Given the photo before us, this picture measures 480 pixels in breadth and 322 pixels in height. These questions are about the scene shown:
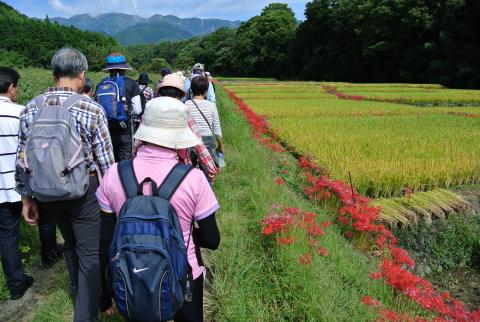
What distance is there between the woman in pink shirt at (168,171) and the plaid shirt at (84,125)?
24.9 inches

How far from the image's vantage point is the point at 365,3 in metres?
42.7

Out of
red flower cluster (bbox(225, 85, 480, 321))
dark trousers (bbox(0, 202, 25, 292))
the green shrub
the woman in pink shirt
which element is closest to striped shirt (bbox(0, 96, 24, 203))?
dark trousers (bbox(0, 202, 25, 292))

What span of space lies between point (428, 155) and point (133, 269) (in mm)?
5722

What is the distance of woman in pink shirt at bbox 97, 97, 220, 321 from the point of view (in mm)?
1604

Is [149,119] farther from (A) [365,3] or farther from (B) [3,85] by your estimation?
(A) [365,3]

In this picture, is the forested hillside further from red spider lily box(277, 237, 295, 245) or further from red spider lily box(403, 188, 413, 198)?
red spider lily box(277, 237, 295, 245)

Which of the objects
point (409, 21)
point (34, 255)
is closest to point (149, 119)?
point (34, 255)

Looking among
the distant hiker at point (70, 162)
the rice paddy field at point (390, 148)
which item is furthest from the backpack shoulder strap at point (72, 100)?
the rice paddy field at point (390, 148)

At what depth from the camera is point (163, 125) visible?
1.67 m

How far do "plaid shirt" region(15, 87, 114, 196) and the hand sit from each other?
67 mm

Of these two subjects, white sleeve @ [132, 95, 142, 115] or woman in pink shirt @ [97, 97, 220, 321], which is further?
white sleeve @ [132, 95, 142, 115]

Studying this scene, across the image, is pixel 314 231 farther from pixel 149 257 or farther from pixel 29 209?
pixel 29 209

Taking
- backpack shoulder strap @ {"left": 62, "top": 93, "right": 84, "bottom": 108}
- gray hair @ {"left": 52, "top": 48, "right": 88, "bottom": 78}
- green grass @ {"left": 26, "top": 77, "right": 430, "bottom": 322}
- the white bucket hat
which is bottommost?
green grass @ {"left": 26, "top": 77, "right": 430, "bottom": 322}

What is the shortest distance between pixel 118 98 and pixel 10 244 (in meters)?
1.99
